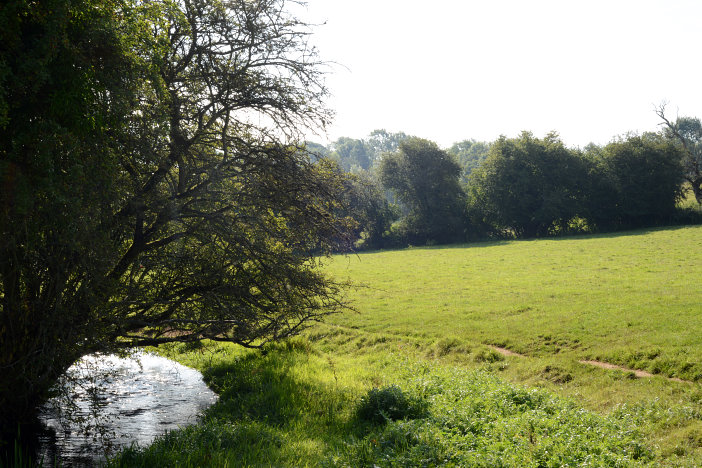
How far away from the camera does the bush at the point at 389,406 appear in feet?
32.6

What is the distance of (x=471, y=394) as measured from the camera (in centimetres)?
1073

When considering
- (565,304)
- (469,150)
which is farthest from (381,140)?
(565,304)

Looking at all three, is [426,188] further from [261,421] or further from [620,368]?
[261,421]

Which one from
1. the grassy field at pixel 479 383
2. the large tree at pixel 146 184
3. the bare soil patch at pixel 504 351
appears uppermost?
the large tree at pixel 146 184

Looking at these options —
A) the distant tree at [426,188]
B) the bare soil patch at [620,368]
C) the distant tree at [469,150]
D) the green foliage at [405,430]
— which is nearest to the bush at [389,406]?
the green foliage at [405,430]

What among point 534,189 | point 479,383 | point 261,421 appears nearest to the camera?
point 261,421

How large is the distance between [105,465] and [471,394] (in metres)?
7.12

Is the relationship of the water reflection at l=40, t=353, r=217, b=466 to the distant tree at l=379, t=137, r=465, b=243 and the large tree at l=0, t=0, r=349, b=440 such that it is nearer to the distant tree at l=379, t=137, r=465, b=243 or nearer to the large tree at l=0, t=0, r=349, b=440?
the large tree at l=0, t=0, r=349, b=440

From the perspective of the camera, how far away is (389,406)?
33.3 feet

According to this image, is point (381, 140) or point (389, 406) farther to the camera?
point (381, 140)

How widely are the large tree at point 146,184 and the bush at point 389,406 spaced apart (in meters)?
2.67

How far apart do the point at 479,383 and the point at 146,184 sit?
8520mm

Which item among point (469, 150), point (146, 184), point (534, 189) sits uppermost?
point (469, 150)

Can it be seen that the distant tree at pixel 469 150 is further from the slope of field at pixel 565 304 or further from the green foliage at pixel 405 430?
the green foliage at pixel 405 430
